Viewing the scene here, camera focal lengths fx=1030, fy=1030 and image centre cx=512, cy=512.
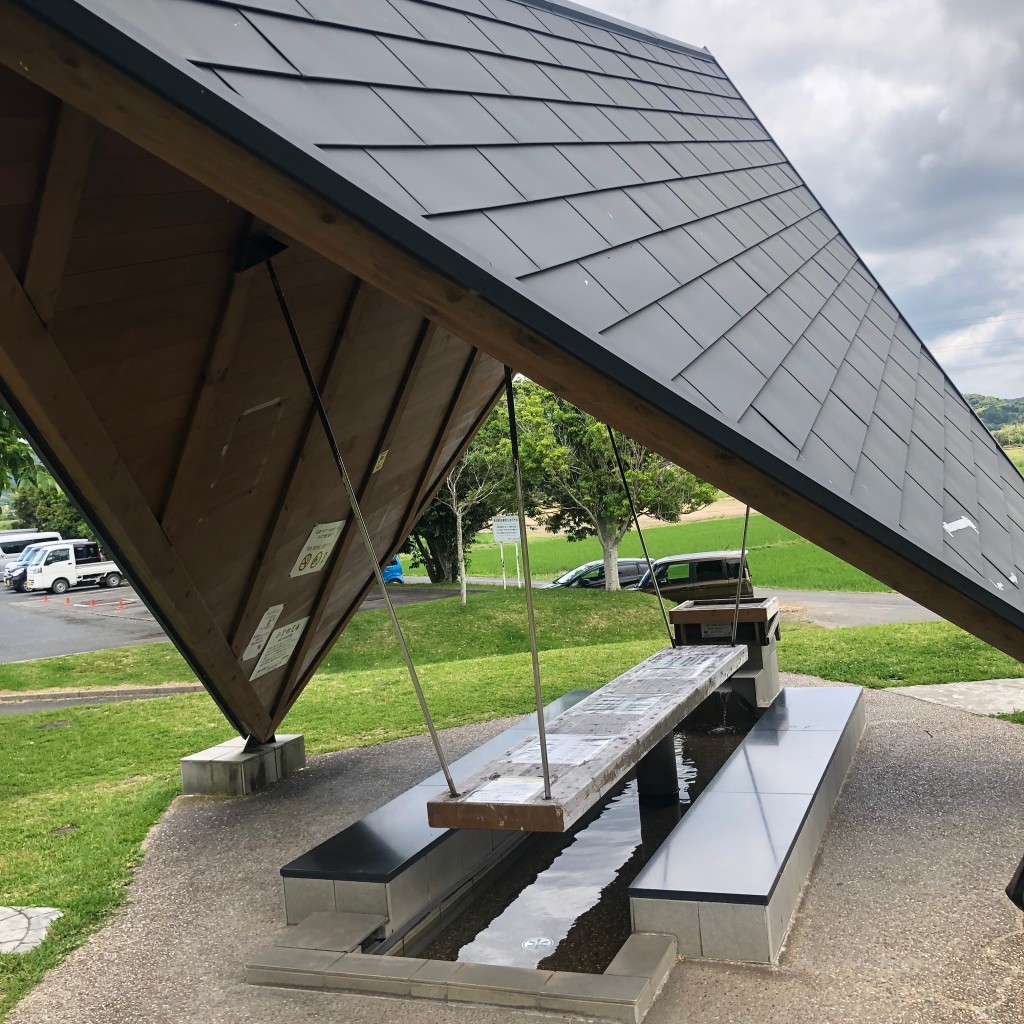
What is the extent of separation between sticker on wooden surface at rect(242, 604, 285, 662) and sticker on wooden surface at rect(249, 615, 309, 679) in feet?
0.31

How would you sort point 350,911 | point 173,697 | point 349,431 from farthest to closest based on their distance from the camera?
point 173,697
point 349,431
point 350,911

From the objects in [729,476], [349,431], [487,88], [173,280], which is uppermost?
[487,88]

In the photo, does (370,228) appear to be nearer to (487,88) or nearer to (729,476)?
(729,476)

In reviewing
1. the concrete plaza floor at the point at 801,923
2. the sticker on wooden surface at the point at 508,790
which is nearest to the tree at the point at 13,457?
the concrete plaza floor at the point at 801,923

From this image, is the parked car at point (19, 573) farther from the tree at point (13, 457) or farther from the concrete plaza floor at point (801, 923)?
the concrete plaza floor at point (801, 923)

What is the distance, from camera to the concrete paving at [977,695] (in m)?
10.1

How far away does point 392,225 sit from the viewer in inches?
121

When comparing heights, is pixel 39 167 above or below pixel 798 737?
above

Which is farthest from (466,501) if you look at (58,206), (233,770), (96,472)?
(58,206)

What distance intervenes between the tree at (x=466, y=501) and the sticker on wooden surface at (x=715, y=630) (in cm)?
1053

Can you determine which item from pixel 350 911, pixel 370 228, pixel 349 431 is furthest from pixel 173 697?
pixel 370 228

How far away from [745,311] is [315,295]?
248cm

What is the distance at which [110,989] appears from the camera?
517cm

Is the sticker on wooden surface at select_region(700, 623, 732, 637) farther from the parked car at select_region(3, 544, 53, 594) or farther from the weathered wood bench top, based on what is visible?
the parked car at select_region(3, 544, 53, 594)
